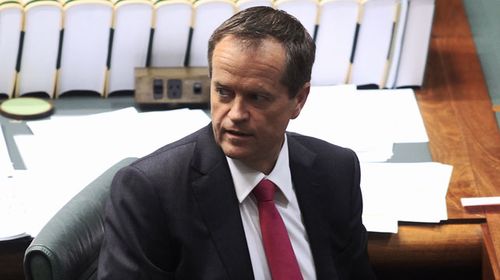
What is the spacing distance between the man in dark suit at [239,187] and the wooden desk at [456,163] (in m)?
0.31

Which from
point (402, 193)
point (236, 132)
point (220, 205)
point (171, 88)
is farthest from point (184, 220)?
point (171, 88)

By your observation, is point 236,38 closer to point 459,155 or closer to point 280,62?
point 280,62

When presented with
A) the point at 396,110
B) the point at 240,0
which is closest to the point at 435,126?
the point at 396,110

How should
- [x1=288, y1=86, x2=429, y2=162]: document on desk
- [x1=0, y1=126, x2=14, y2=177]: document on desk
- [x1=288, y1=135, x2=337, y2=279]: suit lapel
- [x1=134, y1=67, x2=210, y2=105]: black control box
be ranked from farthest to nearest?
[x1=134, y1=67, x2=210, y2=105]: black control box → [x1=288, y1=86, x2=429, y2=162]: document on desk → [x1=0, y1=126, x2=14, y2=177]: document on desk → [x1=288, y1=135, x2=337, y2=279]: suit lapel

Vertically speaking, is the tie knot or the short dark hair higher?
the short dark hair

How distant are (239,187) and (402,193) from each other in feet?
1.93

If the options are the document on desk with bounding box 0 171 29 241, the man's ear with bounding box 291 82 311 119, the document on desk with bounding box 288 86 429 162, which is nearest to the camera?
the man's ear with bounding box 291 82 311 119

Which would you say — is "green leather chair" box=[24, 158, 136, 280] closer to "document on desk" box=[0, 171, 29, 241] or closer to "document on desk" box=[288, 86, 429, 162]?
"document on desk" box=[0, 171, 29, 241]

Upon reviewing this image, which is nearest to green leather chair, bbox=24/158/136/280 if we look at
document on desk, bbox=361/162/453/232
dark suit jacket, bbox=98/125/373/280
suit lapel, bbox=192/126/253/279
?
dark suit jacket, bbox=98/125/373/280

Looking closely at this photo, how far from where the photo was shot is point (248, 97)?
68.0 inches

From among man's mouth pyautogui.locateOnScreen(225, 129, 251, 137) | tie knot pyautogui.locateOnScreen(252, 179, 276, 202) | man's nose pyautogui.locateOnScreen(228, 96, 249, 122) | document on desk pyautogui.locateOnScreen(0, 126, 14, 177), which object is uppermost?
man's nose pyautogui.locateOnScreen(228, 96, 249, 122)

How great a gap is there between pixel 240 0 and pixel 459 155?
0.65m

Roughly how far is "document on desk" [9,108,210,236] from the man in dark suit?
0.48 m

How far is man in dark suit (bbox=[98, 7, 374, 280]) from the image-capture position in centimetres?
172
